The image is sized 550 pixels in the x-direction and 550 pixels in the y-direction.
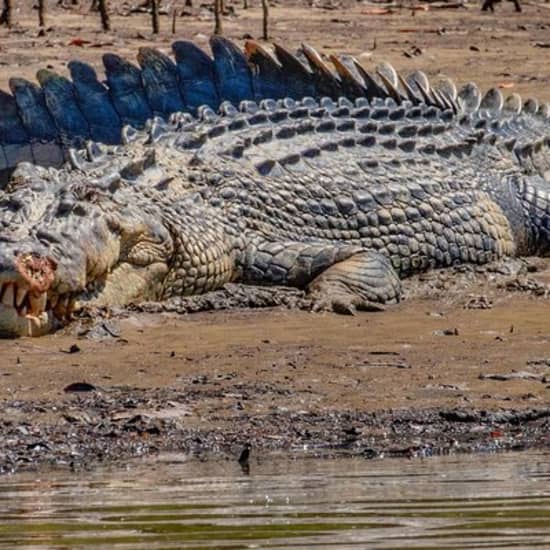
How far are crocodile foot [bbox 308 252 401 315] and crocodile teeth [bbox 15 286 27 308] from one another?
192cm

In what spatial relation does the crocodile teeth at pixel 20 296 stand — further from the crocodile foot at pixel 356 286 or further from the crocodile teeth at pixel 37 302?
the crocodile foot at pixel 356 286

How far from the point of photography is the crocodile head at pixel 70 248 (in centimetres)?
1030

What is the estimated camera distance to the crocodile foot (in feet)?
38.4

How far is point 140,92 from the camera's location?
1418cm

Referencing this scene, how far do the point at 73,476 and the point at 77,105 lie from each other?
6.98 m

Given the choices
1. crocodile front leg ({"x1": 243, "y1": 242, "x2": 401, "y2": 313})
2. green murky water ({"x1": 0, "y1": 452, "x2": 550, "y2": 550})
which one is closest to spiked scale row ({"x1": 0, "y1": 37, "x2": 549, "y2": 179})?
crocodile front leg ({"x1": 243, "y1": 242, "x2": 401, "y2": 313})

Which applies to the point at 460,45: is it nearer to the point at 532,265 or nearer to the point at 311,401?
the point at 532,265

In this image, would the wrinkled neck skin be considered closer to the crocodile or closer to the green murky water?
the crocodile

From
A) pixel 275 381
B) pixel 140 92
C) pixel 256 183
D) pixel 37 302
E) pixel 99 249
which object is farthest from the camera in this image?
pixel 140 92

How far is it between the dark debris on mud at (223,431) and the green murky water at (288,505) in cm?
22

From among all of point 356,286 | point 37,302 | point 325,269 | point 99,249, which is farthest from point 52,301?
point 325,269

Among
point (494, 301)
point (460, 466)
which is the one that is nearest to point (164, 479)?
point (460, 466)

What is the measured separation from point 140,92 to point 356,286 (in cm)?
278

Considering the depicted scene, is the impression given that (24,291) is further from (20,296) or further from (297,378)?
(297,378)
